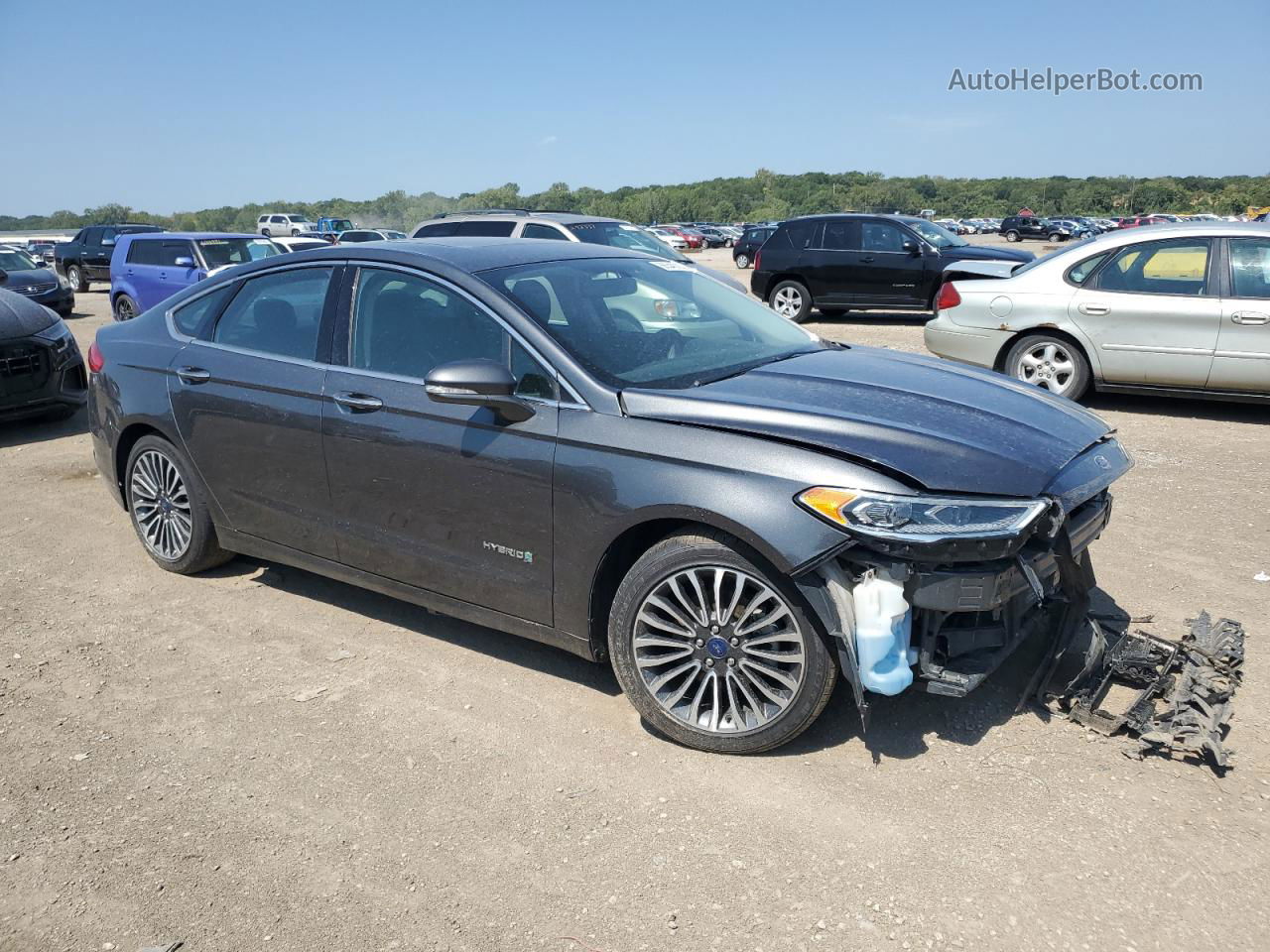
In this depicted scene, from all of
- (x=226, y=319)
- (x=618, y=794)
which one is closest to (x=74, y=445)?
(x=226, y=319)

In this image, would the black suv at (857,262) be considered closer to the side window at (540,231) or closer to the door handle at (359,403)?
the side window at (540,231)

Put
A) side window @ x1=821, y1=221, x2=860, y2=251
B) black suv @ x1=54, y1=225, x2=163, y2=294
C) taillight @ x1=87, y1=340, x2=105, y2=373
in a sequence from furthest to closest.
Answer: black suv @ x1=54, y1=225, x2=163, y2=294
side window @ x1=821, y1=221, x2=860, y2=251
taillight @ x1=87, y1=340, x2=105, y2=373

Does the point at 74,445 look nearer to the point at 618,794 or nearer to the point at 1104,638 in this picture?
the point at 618,794

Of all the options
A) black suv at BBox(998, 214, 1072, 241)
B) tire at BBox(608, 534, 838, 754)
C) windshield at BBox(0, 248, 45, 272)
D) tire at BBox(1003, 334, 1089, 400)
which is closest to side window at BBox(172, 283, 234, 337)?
tire at BBox(608, 534, 838, 754)

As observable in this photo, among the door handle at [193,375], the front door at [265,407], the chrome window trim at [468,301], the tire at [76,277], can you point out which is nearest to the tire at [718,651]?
the chrome window trim at [468,301]

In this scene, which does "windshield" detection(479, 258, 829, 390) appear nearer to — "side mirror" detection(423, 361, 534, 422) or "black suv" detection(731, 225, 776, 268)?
"side mirror" detection(423, 361, 534, 422)

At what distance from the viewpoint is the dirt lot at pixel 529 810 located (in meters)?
2.59

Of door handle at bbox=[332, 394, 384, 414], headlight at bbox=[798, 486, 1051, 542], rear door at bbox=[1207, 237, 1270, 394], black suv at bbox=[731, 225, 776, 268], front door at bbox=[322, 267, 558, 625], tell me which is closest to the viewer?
headlight at bbox=[798, 486, 1051, 542]

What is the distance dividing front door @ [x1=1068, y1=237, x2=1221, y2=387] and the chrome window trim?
6.51 meters

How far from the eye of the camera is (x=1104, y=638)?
11.7ft

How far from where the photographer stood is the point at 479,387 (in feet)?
11.2

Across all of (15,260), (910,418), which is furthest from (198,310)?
(15,260)

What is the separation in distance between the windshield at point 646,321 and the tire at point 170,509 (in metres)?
2.09

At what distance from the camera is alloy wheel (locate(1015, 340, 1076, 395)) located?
8.61 metres
